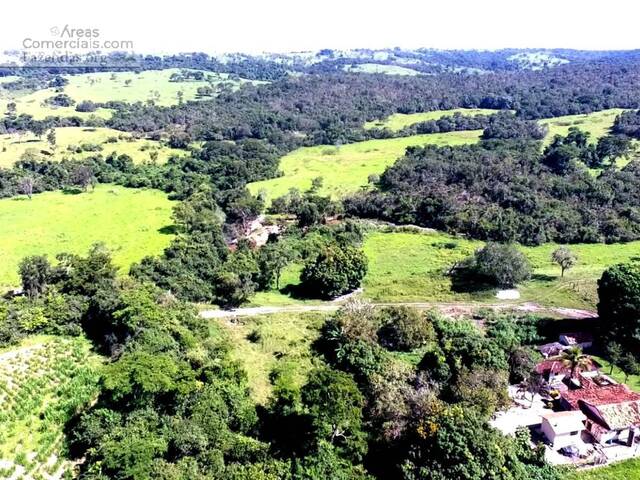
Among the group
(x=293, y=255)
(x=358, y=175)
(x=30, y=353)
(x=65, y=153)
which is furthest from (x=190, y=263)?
(x=65, y=153)

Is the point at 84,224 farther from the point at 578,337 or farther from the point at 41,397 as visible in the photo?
the point at 578,337

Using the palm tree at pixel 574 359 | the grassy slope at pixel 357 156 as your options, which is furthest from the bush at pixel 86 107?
the palm tree at pixel 574 359

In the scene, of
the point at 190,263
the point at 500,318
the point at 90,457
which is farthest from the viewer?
the point at 190,263

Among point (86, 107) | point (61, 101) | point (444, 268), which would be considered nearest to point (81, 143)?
point (86, 107)

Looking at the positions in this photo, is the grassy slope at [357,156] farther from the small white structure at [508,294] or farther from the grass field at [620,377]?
the grass field at [620,377]

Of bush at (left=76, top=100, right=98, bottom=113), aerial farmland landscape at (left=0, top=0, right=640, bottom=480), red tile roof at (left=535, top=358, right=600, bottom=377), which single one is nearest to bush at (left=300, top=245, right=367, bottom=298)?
aerial farmland landscape at (left=0, top=0, right=640, bottom=480)

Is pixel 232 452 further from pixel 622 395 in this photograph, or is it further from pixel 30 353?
pixel 622 395

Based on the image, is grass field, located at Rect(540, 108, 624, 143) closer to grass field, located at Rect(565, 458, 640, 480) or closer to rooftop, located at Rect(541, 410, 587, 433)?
rooftop, located at Rect(541, 410, 587, 433)

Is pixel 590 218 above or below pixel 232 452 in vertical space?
above
